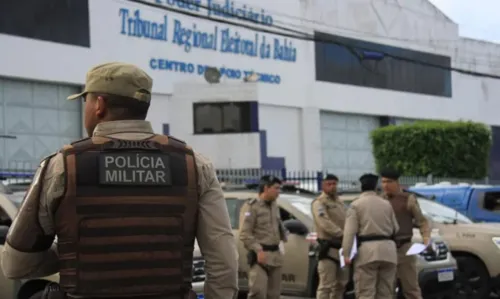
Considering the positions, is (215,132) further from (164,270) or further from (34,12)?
(164,270)

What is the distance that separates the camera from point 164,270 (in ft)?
9.58

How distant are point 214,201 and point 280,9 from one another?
105ft

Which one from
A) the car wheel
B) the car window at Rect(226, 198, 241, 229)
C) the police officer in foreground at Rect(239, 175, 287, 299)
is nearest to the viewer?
the police officer in foreground at Rect(239, 175, 287, 299)

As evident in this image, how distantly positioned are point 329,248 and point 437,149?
68.8 ft

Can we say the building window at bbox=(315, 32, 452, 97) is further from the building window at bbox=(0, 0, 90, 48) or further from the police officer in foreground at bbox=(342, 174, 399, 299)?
the police officer in foreground at bbox=(342, 174, 399, 299)

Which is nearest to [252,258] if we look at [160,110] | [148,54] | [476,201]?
[476,201]

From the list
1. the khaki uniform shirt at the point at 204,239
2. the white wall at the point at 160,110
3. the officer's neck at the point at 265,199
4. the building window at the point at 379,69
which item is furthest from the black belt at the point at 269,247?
the building window at the point at 379,69

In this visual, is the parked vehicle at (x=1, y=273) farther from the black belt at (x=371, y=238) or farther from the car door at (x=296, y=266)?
the car door at (x=296, y=266)

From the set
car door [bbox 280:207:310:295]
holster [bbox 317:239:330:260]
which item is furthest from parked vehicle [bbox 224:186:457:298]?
holster [bbox 317:239:330:260]

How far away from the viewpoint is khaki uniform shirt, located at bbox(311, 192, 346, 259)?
10055 mm

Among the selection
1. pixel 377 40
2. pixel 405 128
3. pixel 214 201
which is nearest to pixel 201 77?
pixel 405 128

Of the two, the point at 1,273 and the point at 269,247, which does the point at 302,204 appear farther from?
the point at 1,273

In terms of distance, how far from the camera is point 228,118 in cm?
2430

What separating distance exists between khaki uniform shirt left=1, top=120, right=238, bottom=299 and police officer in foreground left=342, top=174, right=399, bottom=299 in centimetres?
607
